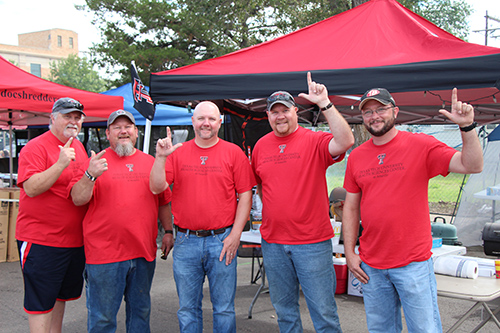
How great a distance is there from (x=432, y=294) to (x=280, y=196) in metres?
1.09

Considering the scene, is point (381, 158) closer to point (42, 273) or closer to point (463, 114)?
point (463, 114)

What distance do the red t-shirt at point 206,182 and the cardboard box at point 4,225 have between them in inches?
180

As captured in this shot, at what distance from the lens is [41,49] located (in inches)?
2849

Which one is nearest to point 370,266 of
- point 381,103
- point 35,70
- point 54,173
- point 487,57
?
point 381,103

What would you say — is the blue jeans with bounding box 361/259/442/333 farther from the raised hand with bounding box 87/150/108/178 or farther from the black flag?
the black flag

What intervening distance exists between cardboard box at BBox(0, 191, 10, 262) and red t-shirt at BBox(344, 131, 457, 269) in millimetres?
5792

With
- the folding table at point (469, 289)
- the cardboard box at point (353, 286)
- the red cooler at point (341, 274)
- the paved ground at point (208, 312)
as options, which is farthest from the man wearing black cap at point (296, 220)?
the cardboard box at point (353, 286)

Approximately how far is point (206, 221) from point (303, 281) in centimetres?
77

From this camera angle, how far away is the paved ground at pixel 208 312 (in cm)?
387

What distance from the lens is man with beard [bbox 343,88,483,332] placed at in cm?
231

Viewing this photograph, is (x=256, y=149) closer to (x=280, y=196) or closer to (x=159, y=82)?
(x=280, y=196)

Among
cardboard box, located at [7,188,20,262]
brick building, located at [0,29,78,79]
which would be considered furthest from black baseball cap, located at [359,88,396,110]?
brick building, located at [0,29,78,79]

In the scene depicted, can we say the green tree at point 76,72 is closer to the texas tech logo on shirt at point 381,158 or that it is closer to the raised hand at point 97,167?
the raised hand at point 97,167

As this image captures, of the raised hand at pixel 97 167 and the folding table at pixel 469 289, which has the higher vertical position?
the raised hand at pixel 97 167
